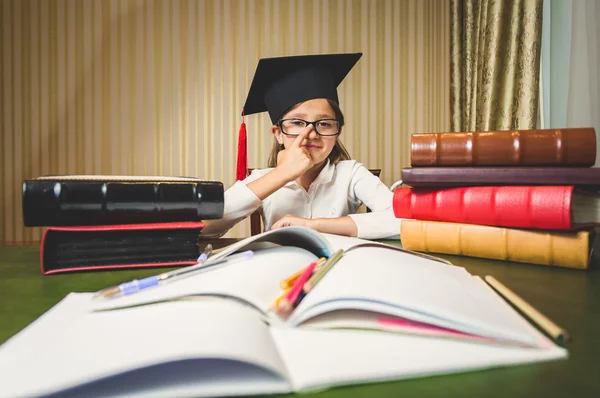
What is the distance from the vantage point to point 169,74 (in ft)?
10.6

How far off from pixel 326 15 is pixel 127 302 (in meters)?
3.38

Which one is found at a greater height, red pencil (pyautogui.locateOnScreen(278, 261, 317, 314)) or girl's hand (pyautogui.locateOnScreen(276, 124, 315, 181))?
girl's hand (pyautogui.locateOnScreen(276, 124, 315, 181))

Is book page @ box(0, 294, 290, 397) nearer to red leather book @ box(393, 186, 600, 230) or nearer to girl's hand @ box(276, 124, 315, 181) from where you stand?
red leather book @ box(393, 186, 600, 230)

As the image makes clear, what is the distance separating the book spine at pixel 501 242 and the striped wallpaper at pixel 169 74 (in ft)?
8.50

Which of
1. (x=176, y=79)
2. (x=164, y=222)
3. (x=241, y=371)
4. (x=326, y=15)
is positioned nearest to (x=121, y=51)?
(x=176, y=79)

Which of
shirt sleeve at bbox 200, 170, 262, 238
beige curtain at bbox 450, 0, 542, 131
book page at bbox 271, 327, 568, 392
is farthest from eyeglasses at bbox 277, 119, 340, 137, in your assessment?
beige curtain at bbox 450, 0, 542, 131

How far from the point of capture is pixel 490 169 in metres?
0.67

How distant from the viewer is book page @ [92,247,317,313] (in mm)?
350

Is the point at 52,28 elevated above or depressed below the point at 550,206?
above

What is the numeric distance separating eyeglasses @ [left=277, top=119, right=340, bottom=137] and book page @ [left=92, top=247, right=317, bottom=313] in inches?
40.2

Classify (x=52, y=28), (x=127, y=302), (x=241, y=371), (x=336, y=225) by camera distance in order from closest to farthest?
(x=241, y=371) → (x=127, y=302) → (x=336, y=225) → (x=52, y=28)

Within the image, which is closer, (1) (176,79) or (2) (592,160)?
(2) (592,160)

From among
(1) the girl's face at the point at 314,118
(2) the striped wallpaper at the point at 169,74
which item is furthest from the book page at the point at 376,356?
(2) the striped wallpaper at the point at 169,74

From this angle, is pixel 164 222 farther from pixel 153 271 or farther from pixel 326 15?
pixel 326 15
